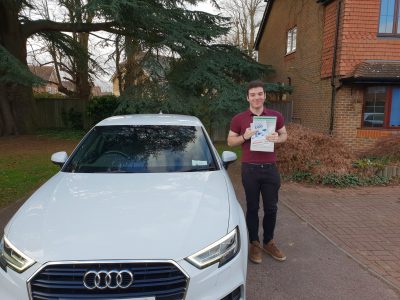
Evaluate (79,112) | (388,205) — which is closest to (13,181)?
(388,205)

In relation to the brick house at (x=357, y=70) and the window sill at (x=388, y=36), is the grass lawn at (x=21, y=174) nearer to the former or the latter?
the brick house at (x=357, y=70)

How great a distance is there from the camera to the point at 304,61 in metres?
14.5

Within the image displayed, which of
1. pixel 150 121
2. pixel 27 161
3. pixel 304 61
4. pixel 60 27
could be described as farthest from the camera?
pixel 60 27

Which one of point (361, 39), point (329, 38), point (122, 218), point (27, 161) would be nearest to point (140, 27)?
point (27, 161)

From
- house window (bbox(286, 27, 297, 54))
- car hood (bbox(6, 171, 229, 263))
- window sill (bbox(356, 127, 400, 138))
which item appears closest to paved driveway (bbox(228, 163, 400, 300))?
car hood (bbox(6, 171, 229, 263))

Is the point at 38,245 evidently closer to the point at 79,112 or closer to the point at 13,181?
the point at 13,181

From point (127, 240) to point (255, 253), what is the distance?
6.61 ft

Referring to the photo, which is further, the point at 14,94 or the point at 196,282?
the point at 14,94

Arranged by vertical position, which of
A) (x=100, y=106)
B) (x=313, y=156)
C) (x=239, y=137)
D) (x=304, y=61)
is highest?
(x=304, y=61)

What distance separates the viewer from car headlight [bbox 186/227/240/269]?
235 cm

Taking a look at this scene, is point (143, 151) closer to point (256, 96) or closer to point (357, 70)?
point (256, 96)

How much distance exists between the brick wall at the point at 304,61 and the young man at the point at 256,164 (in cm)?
914

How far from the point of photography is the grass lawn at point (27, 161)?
23.5 feet

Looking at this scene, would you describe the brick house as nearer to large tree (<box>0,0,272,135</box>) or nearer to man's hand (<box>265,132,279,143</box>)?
large tree (<box>0,0,272,135</box>)
